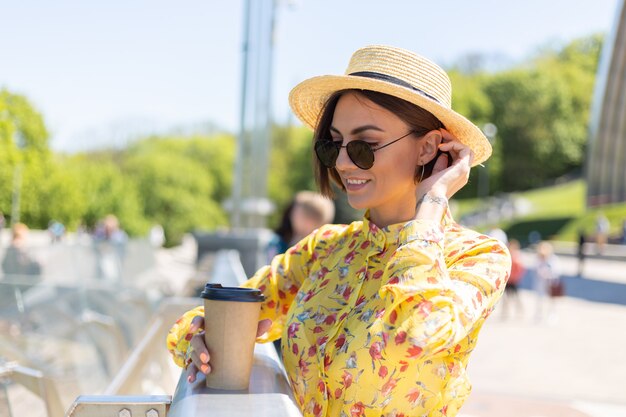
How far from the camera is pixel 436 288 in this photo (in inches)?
73.9

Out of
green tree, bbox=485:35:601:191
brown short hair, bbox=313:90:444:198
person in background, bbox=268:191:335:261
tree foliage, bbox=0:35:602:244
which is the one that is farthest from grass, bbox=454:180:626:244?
brown short hair, bbox=313:90:444:198

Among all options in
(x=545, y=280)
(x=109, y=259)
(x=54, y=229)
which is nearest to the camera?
(x=109, y=259)

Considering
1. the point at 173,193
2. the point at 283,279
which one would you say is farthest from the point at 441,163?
the point at 173,193

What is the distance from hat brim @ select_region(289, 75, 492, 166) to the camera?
2.21 m

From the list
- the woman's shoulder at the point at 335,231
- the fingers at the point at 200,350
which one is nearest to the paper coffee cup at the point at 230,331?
the fingers at the point at 200,350

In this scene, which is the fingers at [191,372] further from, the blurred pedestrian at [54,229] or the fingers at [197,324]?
the blurred pedestrian at [54,229]

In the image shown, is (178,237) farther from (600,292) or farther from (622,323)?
(622,323)

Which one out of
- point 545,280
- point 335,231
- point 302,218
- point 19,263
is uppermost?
point 335,231

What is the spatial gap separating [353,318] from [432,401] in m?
0.30

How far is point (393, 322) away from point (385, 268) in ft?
0.70

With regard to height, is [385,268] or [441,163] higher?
[441,163]

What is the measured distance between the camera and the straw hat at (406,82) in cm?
222

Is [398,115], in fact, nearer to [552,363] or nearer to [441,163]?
[441,163]

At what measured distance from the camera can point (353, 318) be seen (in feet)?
7.09
